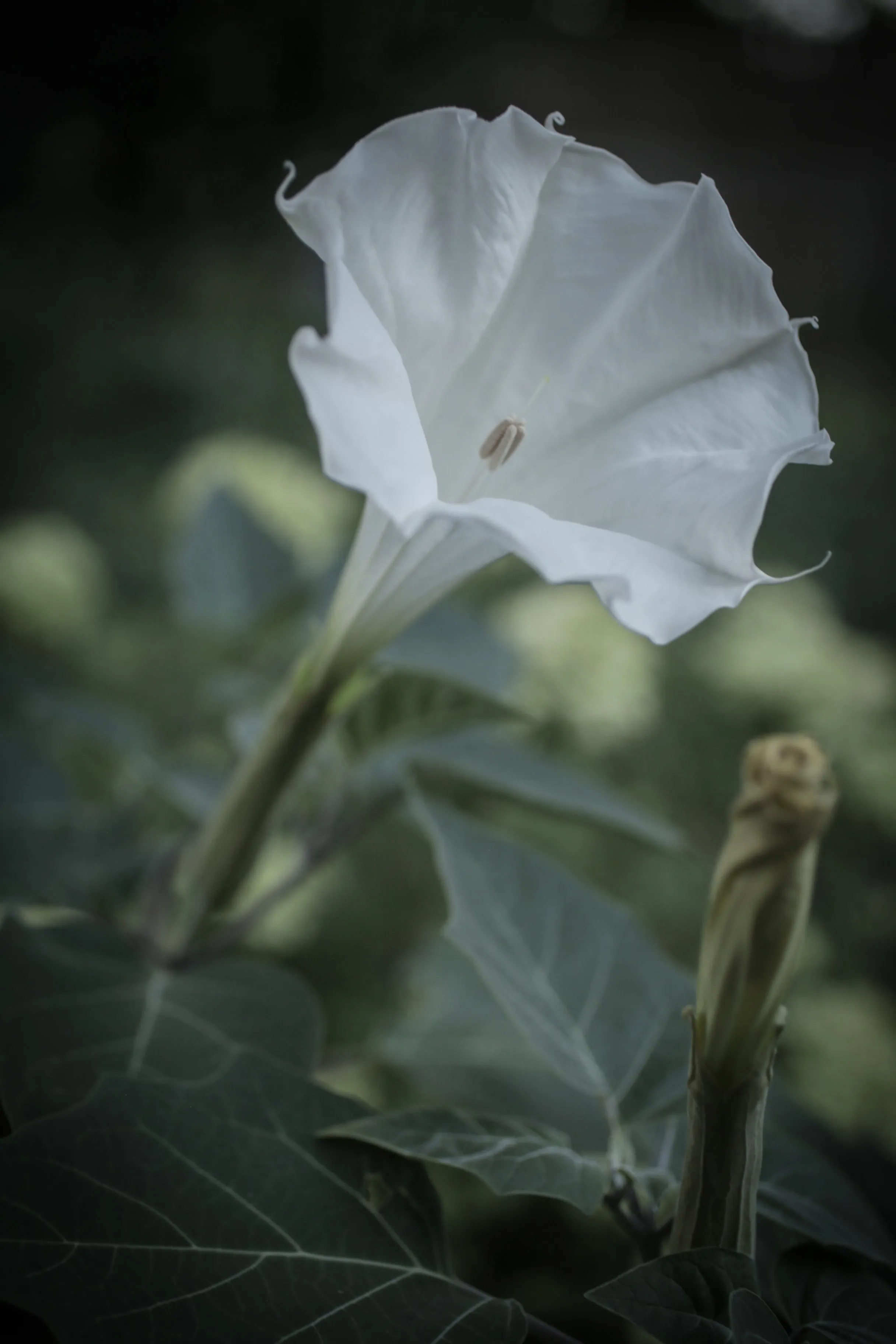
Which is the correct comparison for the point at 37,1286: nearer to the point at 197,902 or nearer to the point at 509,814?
the point at 197,902

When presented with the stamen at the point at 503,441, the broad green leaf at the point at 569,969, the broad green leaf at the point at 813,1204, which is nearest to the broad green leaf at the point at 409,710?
the broad green leaf at the point at 569,969

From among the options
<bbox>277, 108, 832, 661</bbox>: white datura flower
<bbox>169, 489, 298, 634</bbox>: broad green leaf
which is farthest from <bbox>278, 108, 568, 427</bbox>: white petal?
<bbox>169, 489, 298, 634</bbox>: broad green leaf

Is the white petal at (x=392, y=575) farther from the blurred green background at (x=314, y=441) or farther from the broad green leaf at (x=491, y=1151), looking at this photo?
the blurred green background at (x=314, y=441)

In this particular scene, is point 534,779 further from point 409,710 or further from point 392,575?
point 392,575

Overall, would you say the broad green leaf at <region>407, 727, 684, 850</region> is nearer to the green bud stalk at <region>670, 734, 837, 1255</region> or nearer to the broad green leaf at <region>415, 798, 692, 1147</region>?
the broad green leaf at <region>415, 798, 692, 1147</region>

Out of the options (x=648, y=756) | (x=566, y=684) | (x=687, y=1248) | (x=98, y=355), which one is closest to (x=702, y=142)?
(x=98, y=355)

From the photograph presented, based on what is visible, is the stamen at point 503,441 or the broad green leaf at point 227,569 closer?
the stamen at point 503,441
